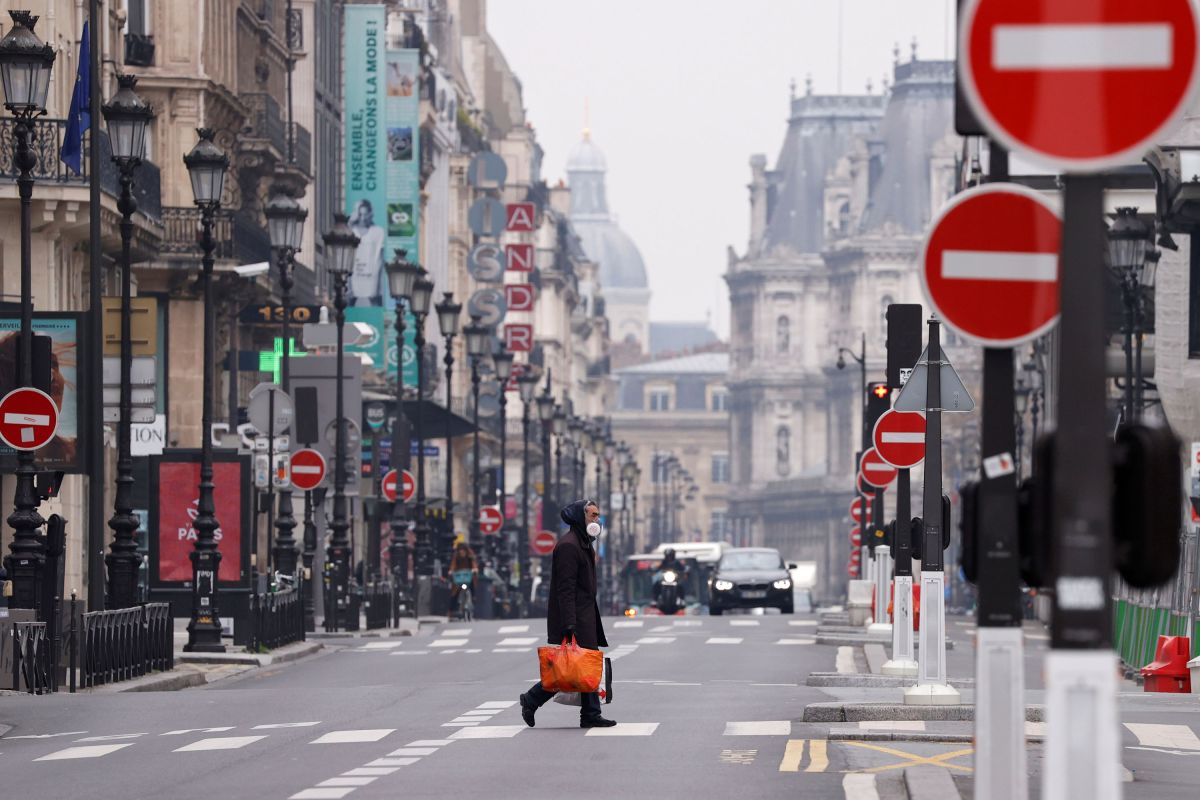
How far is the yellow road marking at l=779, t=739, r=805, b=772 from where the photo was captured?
16.3 meters

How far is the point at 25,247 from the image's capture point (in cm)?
2642

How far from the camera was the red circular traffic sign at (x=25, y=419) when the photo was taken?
2511 centimetres

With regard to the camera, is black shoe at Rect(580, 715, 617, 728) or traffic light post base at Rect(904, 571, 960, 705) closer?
black shoe at Rect(580, 715, 617, 728)

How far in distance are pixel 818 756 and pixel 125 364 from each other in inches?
569

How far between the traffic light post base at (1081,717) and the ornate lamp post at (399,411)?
42.0 m

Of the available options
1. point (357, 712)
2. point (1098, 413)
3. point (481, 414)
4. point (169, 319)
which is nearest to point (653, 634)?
point (169, 319)

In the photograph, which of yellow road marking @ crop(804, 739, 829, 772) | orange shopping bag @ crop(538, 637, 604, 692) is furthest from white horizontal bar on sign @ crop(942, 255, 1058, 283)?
orange shopping bag @ crop(538, 637, 604, 692)

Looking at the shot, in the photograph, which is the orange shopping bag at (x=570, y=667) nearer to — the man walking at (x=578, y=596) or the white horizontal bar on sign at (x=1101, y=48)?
the man walking at (x=578, y=596)

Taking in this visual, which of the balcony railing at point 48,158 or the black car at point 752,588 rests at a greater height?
the balcony railing at point 48,158

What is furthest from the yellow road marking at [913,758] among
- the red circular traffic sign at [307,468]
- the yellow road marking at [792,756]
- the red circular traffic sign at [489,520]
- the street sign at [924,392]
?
the red circular traffic sign at [489,520]

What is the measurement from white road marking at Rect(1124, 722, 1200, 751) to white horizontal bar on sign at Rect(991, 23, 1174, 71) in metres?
11.7

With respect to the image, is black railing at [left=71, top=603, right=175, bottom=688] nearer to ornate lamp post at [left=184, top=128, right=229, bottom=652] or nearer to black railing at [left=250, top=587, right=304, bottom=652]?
ornate lamp post at [left=184, top=128, right=229, bottom=652]

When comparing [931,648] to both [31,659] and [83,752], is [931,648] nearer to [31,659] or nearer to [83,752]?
[83,752]

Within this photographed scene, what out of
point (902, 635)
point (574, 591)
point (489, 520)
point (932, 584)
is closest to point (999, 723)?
point (574, 591)
